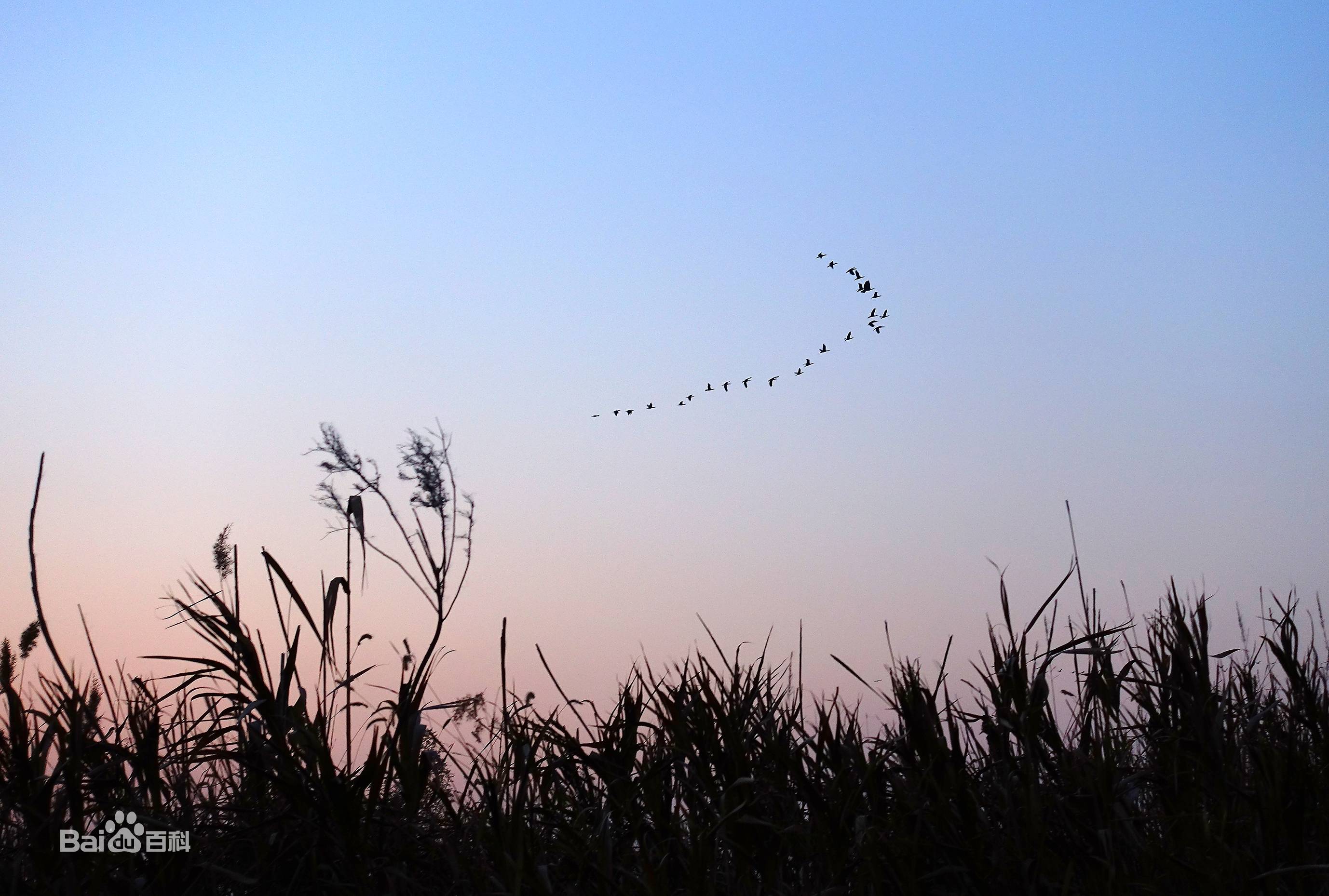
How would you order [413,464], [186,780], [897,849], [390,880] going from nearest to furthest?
[390,880] < [897,849] < [186,780] < [413,464]

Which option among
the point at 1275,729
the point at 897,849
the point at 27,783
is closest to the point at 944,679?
the point at 897,849

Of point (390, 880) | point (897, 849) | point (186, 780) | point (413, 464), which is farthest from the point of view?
point (413, 464)

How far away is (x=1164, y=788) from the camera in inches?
199

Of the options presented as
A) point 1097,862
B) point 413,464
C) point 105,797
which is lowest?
point 1097,862

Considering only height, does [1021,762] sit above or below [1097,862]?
above

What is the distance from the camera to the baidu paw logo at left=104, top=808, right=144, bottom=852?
4.68 m

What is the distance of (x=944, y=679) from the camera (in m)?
5.34

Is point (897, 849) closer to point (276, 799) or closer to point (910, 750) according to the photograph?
point (910, 750)

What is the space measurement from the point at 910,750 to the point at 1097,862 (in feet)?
2.81

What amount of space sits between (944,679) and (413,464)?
11.8 feet

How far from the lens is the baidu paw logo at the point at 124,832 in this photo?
15.3ft

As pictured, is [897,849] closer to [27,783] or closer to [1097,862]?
[1097,862]

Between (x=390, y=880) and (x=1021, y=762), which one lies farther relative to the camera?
(x=1021, y=762)

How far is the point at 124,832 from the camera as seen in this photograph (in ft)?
15.4
